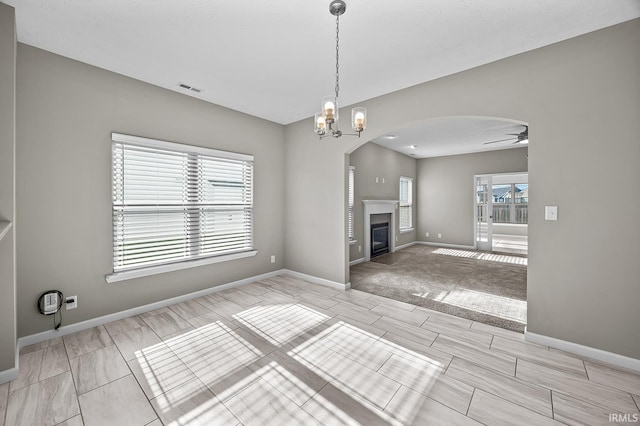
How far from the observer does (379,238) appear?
658cm

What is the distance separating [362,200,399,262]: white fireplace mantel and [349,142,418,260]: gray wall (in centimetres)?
10

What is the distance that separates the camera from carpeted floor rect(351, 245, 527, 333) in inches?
128

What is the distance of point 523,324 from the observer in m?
2.87

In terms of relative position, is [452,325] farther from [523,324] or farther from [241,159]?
[241,159]

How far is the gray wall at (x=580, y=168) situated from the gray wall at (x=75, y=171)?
145 inches

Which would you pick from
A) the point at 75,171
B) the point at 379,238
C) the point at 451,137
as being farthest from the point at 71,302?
the point at 451,137

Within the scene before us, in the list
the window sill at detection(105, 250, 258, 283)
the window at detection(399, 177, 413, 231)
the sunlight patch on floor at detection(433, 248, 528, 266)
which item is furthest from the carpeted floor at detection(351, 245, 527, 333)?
the window sill at detection(105, 250, 258, 283)

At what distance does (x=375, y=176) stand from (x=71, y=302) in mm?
5749

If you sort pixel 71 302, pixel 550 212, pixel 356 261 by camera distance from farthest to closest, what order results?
pixel 356 261, pixel 71 302, pixel 550 212

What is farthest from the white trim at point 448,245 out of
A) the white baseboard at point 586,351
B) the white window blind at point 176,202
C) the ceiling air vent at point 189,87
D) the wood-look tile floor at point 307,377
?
the ceiling air vent at point 189,87

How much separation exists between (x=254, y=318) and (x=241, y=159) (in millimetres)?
2385

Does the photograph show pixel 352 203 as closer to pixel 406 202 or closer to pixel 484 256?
pixel 406 202

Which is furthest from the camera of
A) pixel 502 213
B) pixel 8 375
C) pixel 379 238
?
pixel 502 213

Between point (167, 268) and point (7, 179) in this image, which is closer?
point (7, 179)
